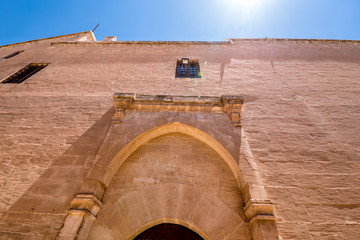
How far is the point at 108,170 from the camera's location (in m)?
2.43

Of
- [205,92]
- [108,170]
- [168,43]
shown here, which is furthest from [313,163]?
[168,43]

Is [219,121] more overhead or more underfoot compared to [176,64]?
more underfoot

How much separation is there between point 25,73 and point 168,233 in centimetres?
594

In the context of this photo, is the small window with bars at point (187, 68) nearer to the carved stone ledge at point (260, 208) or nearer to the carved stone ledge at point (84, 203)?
the carved stone ledge at point (260, 208)

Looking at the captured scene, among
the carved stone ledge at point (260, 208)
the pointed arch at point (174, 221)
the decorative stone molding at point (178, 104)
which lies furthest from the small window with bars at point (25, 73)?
the carved stone ledge at point (260, 208)

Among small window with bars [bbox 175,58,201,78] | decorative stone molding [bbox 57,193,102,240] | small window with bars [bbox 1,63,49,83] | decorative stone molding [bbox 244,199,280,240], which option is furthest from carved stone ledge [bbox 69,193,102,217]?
small window with bars [bbox 1,63,49,83]

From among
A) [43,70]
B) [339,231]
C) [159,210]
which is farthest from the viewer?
[43,70]

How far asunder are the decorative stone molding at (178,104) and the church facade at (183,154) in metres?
0.02

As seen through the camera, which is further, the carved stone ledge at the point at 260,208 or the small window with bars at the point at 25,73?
the small window with bars at the point at 25,73

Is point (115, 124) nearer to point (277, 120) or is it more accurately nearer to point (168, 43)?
point (277, 120)

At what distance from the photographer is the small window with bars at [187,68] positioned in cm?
456

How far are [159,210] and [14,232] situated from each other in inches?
68.7

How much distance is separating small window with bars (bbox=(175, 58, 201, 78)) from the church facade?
0.24ft

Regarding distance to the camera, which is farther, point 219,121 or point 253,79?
point 253,79
